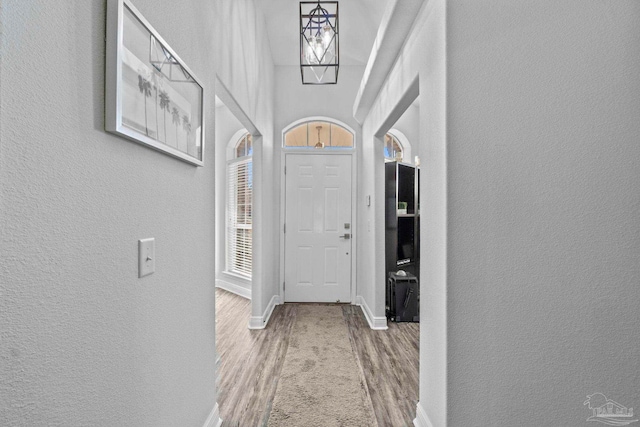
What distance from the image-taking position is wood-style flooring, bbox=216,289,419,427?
6.45 ft

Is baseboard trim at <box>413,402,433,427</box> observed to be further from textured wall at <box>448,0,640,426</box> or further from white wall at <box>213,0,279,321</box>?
white wall at <box>213,0,279,321</box>

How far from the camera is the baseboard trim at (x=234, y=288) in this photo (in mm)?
4532

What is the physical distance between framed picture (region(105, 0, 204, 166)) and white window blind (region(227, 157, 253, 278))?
320cm

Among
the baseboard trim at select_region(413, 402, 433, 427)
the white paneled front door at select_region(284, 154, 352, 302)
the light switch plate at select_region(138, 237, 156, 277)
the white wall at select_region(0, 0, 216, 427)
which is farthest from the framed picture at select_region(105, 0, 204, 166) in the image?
the white paneled front door at select_region(284, 154, 352, 302)

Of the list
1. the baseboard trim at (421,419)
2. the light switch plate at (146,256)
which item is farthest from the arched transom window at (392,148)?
the light switch plate at (146,256)

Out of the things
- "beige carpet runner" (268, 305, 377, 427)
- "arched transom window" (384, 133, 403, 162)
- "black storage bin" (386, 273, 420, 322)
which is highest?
"arched transom window" (384, 133, 403, 162)

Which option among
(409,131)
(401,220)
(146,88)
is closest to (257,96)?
(401,220)

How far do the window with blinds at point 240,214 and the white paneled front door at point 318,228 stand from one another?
685 millimetres

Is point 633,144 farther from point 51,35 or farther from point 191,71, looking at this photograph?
point 51,35

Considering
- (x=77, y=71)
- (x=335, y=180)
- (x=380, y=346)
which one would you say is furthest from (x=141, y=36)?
(x=335, y=180)

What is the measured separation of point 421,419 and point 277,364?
120 cm

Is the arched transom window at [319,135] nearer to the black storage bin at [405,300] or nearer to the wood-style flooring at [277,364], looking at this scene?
the black storage bin at [405,300]

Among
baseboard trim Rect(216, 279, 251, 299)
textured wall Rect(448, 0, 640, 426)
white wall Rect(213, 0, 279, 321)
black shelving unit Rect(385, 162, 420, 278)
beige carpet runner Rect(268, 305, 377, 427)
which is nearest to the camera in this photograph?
textured wall Rect(448, 0, 640, 426)

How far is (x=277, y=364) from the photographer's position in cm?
254
